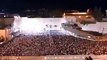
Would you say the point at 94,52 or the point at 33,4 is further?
the point at 33,4

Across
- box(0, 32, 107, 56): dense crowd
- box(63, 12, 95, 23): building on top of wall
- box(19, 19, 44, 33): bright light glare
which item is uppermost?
box(63, 12, 95, 23): building on top of wall

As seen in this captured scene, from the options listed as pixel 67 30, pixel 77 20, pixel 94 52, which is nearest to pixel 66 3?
pixel 77 20

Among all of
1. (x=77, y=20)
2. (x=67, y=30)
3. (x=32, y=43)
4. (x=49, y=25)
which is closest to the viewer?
(x=32, y=43)

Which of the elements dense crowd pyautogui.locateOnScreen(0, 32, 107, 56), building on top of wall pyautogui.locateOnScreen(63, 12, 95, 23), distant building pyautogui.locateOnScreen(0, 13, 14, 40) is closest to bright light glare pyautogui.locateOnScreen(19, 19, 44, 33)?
distant building pyautogui.locateOnScreen(0, 13, 14, 40)

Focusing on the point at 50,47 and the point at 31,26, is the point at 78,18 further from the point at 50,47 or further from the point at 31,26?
the point at 50,47

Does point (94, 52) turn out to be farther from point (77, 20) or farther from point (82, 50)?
point (77, 20)

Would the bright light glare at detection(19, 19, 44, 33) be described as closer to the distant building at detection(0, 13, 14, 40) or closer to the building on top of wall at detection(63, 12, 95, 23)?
the distant building at detection(0, 13, 14, 40)

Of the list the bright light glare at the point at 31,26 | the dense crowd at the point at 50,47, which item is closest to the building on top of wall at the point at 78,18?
the bright light glare at the point at 31,26

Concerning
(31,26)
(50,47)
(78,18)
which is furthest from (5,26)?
(78,18)
